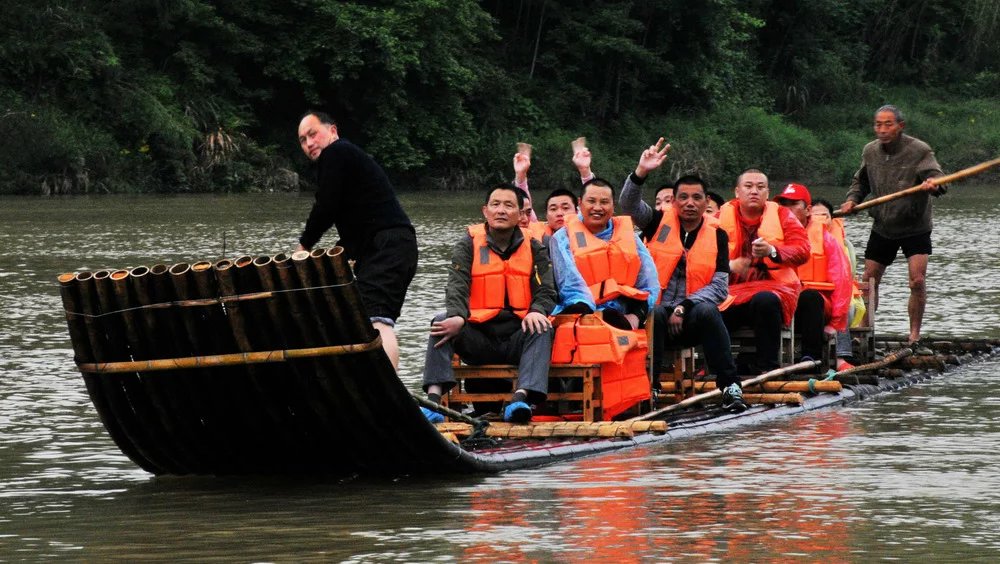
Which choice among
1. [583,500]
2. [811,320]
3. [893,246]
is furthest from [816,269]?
[583,500]

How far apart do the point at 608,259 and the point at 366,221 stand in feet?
6.08

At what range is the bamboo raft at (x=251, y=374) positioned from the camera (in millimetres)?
8516

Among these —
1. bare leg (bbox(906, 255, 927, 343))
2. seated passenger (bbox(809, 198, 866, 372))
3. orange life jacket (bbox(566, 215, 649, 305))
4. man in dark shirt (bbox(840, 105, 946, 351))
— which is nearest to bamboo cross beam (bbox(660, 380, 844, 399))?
seated passenger (bbox(809, 198, 866, 372))

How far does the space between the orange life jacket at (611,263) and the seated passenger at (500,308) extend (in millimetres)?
577

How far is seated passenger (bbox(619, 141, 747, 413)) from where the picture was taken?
11.3 meters

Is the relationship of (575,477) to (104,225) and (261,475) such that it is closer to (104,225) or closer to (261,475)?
(261,475)

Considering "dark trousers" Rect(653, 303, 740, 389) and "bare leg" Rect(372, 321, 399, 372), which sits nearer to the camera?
"bare leg" Rect(372, 321, 399, 372)

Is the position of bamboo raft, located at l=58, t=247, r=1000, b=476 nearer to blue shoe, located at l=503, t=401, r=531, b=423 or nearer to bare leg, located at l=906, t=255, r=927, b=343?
blue shoe, located at l=503, t=401, r=531, b=423

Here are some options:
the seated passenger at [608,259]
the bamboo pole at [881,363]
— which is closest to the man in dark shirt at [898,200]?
the bamboo pole at [881,363]

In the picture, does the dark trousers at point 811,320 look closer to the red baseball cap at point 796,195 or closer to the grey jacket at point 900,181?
the red baseball cap at point 796,195

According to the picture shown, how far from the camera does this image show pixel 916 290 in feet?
47.9

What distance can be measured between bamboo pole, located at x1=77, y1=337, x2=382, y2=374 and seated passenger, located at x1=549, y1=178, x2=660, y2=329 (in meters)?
2.37

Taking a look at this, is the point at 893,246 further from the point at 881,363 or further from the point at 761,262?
the point at 761,262

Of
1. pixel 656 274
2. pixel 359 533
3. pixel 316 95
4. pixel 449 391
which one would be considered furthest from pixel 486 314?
pixel 316 95
